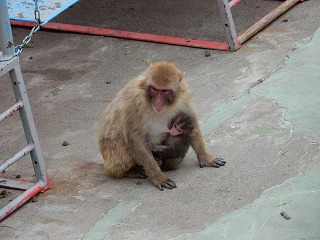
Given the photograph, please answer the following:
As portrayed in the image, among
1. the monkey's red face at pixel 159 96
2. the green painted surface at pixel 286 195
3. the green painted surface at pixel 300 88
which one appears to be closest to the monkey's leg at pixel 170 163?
the monkey's red face at pixel 159 96

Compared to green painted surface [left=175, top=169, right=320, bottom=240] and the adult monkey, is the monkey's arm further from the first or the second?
green painted surface [left=175, top=169, right=320, bottom=240]

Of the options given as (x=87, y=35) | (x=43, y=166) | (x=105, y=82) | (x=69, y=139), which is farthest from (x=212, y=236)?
(x=87, y=35)

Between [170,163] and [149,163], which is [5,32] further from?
[170,163]

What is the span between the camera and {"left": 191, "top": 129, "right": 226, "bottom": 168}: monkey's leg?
6512mm

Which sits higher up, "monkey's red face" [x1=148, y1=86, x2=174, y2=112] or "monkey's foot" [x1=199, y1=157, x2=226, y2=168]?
"monkey's red face" [x1=148, y1=86, x2=174, y2=112]

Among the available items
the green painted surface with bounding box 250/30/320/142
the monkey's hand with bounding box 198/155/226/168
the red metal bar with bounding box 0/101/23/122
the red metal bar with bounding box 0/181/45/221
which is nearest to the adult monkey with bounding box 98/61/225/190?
the monkey's hand with bounding box 198/155/226/168

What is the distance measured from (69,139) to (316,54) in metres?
2.45

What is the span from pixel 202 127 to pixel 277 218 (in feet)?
5.72

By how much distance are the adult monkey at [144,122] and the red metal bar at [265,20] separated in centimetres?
246

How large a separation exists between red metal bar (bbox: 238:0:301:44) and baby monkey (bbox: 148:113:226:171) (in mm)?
2415

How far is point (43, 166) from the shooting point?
6523 mm

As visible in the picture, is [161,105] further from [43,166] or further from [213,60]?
[213,60]

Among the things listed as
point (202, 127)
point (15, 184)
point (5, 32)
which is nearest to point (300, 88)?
point (202, 127)

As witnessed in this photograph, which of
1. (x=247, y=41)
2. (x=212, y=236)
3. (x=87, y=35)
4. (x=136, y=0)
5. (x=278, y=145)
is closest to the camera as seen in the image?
(x=212, y=236)
